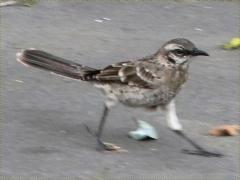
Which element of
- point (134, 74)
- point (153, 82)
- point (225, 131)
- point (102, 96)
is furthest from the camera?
point (102, 96)

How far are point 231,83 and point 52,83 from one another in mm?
1808

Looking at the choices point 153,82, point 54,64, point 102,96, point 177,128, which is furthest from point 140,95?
point 102,96

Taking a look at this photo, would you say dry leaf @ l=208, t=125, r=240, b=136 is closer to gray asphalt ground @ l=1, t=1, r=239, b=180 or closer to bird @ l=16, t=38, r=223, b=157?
gray asphalt ground @ l=1, t=1, r=239, b=180

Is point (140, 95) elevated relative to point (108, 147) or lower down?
elevated

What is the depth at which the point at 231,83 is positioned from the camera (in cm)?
883

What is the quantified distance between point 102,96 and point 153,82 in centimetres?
120

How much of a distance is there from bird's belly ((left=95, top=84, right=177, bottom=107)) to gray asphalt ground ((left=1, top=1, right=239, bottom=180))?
0.38 m

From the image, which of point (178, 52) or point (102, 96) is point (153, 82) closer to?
point (178, 52)

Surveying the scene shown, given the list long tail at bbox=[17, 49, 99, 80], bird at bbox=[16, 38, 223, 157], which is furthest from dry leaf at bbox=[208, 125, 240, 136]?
long tail at bbox=[17, 49, 99, 80]

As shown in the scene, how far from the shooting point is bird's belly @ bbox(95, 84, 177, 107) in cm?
687

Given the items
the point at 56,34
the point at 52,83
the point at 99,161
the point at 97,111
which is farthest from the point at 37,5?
the point at 99,161

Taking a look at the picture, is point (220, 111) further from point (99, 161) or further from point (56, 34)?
point (56, 34)

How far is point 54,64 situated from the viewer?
24.2 feet

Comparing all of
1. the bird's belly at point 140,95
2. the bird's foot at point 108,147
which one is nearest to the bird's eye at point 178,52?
the bird's belly at point 140,95
